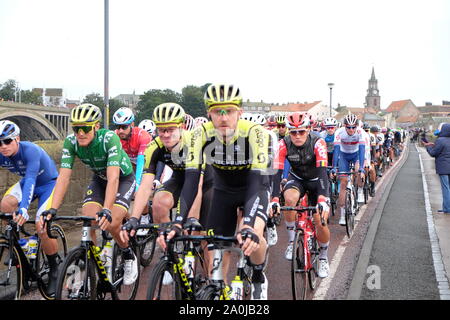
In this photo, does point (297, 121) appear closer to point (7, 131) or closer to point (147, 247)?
point (147, 247)

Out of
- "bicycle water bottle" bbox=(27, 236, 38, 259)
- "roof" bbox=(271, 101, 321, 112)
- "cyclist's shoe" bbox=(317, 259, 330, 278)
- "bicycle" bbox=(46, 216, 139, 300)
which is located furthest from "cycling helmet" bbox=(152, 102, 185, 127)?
"roof" bbox=(271, 101, 321, 112)

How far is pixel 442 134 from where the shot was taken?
36.4 feet

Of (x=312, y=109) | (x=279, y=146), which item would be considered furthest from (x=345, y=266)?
(x=312, y=109)

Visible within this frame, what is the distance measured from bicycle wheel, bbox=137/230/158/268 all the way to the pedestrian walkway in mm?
2849

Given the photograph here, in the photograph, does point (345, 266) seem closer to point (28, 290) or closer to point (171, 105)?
point (171, 105)

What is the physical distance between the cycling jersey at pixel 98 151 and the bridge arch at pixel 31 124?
2505 inches

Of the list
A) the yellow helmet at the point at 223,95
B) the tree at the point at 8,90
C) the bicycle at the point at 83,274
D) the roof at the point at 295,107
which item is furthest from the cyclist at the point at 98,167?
the roof at the point at 295,107

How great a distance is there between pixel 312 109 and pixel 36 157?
159 metres

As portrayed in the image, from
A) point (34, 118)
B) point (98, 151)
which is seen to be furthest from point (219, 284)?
point (34, 118)

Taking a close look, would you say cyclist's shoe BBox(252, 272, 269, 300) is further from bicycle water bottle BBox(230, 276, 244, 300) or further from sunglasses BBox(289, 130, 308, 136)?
sunglasses BBox(289, 130, 308, 136)

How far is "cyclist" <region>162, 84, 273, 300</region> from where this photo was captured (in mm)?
3779

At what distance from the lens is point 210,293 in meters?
3.39

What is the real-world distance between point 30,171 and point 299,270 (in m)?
3.15

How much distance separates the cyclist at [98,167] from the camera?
15.3 ft
